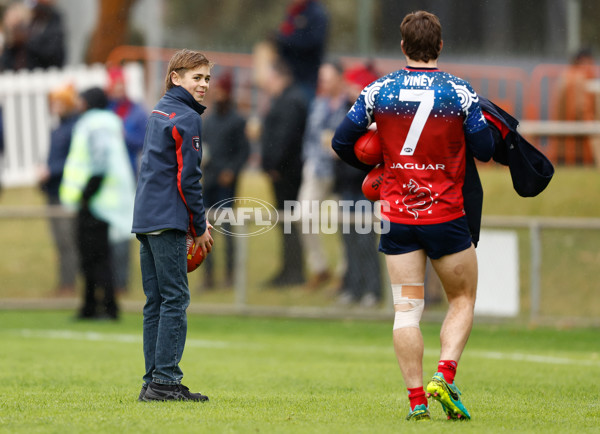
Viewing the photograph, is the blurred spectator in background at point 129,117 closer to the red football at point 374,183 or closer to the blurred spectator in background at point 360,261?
the blurred spectator in background at point 360,261

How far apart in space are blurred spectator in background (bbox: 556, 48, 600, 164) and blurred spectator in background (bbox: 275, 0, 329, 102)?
390 centimetres

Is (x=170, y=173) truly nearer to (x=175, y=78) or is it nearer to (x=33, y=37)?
(x=175, y=78)

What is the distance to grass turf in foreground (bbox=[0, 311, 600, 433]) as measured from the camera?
6.00m

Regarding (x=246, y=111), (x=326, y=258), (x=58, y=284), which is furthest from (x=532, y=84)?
(x=58, y=284)

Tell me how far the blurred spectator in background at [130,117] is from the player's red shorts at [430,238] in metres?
9.48

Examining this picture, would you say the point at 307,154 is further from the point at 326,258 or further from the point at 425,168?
Answer: the point at 425,168

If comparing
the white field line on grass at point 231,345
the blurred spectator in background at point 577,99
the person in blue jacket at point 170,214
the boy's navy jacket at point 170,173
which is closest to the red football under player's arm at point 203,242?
the person in blue jacket at point 170,214

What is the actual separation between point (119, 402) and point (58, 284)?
8121mm

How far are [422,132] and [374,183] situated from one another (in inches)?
18.7

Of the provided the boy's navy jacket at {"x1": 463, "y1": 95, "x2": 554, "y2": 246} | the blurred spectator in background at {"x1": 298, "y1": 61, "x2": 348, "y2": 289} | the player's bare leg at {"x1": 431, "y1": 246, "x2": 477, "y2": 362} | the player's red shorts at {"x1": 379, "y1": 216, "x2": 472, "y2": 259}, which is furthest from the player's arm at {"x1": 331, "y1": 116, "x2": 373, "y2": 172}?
the blurred spectator in background at {"x1": 298, "y1": 61, "x2": 348, "y2": 289}

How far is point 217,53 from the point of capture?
21.4m

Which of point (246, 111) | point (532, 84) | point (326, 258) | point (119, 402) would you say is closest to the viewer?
point (119, 402)

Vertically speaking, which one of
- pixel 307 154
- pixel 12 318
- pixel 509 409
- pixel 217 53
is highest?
pixel 217 53

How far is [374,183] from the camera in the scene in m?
6.41
